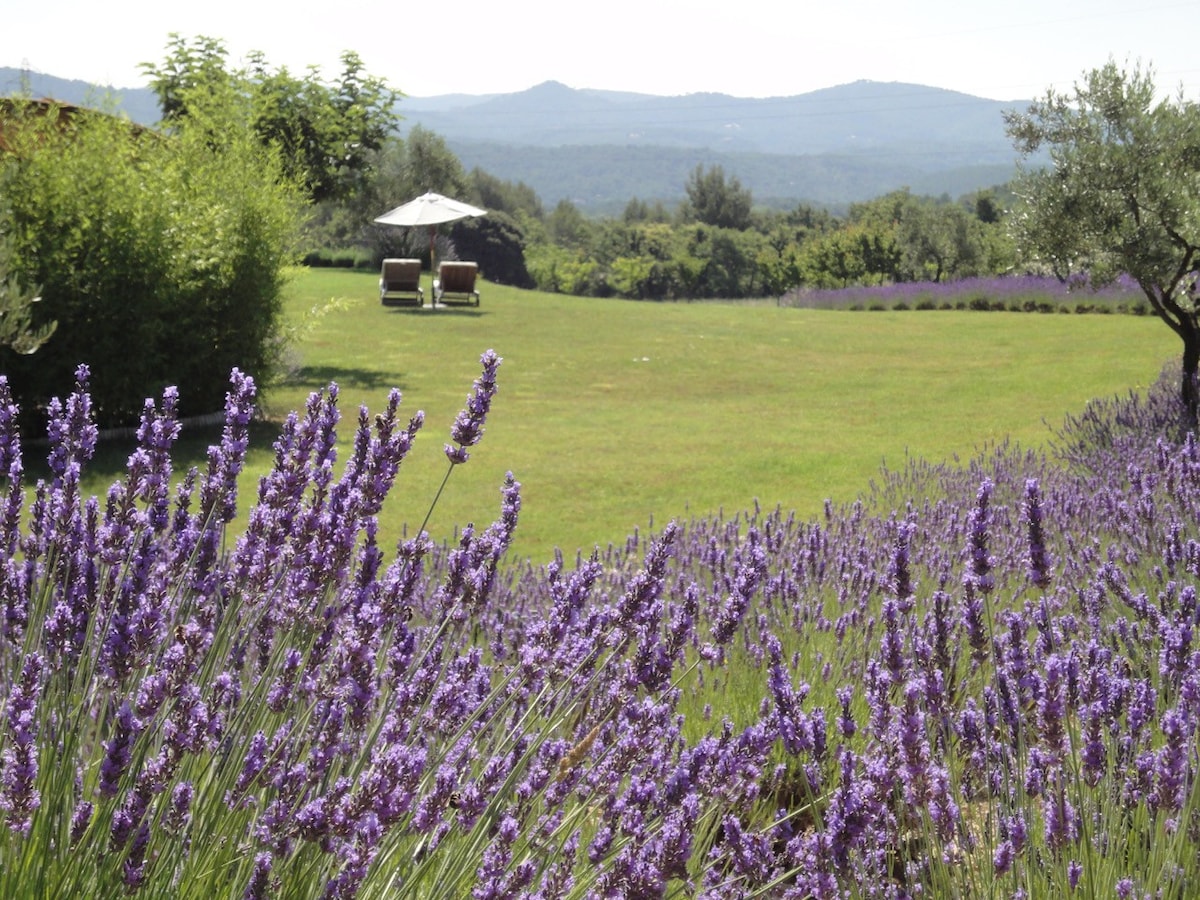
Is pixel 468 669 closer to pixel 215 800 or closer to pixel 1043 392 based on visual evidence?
pixel 215 800

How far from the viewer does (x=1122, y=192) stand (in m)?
10.9

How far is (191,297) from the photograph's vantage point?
1093 centimetres

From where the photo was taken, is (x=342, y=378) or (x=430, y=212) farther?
(x=430, y=212)

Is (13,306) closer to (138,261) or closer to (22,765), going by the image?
(138,261)

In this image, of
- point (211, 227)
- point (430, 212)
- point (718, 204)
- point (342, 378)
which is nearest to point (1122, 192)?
point (211, 227)

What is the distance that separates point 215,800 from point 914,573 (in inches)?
173

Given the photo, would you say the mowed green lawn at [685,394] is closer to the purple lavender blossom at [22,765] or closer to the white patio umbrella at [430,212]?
the white patio umbrella at [430,212]

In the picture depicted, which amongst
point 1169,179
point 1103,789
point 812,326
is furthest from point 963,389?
point 1103,789

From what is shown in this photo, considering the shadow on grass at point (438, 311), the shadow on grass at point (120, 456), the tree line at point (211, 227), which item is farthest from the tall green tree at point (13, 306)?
the shadow on grass at point (438, 311)

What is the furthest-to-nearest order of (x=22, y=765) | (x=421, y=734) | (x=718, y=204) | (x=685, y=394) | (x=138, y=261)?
(x=718, y=204)
(x=685, y=394)
(x=138, y=261)
(x=421, y=734)
(x=22, y=765)

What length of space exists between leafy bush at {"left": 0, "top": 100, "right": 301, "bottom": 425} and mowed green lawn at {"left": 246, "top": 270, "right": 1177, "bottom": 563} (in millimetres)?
1376

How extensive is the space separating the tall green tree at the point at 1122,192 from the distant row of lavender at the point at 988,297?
1805cm

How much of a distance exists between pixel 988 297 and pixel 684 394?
1911 centimetres

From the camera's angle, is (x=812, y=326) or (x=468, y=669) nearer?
(x=468, y=669)
